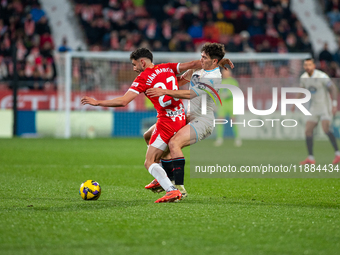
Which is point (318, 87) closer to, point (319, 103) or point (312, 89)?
point (312, 89)

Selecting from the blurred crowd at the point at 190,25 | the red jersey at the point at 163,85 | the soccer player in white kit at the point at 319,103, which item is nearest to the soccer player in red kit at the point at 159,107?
the red jersey at the point at 163,85

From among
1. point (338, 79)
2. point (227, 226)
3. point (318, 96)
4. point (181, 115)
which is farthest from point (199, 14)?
point (227, 226)

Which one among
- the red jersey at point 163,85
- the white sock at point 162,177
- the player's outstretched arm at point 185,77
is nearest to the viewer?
the white sock at point 162,177

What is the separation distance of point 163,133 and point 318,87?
557cm

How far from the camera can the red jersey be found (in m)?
5.74

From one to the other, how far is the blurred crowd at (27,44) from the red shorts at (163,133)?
1201 centimetres

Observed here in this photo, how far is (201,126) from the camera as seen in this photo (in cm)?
592

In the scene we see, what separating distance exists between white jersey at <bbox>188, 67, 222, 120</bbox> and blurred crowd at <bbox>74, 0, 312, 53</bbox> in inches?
539

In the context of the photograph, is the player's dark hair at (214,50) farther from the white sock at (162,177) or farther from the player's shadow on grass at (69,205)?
the player's shadow on grass at (69,205)

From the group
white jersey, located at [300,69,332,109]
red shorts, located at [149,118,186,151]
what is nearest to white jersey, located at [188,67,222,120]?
red shorts, located at [149,118,186,151]

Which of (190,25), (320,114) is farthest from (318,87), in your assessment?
(190,25)

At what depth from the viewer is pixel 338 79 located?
18.0 m

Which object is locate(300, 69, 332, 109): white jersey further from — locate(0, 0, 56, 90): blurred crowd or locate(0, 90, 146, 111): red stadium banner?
locate(0, 0, 56, 90): blurred crowd

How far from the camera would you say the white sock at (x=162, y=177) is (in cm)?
562
